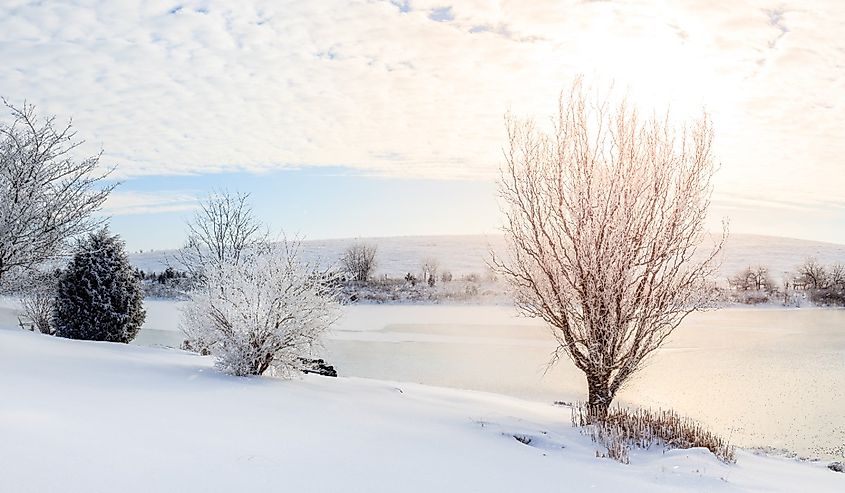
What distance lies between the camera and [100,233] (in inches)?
584

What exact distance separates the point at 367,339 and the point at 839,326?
1744cm

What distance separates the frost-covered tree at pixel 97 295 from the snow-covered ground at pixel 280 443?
5.07 metres

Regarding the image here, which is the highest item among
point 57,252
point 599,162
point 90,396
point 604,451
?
point 599,162

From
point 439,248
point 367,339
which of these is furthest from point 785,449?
point 439,248

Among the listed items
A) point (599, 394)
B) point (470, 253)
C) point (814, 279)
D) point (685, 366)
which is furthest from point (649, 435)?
point (470, 253)

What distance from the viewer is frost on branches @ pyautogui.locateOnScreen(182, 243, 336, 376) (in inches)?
364

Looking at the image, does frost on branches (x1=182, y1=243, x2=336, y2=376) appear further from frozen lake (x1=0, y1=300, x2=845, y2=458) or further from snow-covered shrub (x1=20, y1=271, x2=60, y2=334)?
snow-covered shrub (x1=20, y1=271, x2=60, y2=334)

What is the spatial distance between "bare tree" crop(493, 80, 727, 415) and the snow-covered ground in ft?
4.77

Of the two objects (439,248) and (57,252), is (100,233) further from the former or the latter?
(439,248)

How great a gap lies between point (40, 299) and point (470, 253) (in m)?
49.5

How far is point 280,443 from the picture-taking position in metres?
5.79

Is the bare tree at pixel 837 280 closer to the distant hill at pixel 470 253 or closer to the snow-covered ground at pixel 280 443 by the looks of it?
the distant hill at pixel 470 253

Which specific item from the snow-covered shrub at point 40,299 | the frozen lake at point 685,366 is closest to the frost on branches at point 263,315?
the frozen lake at point 685,366

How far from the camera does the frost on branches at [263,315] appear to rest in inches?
364
